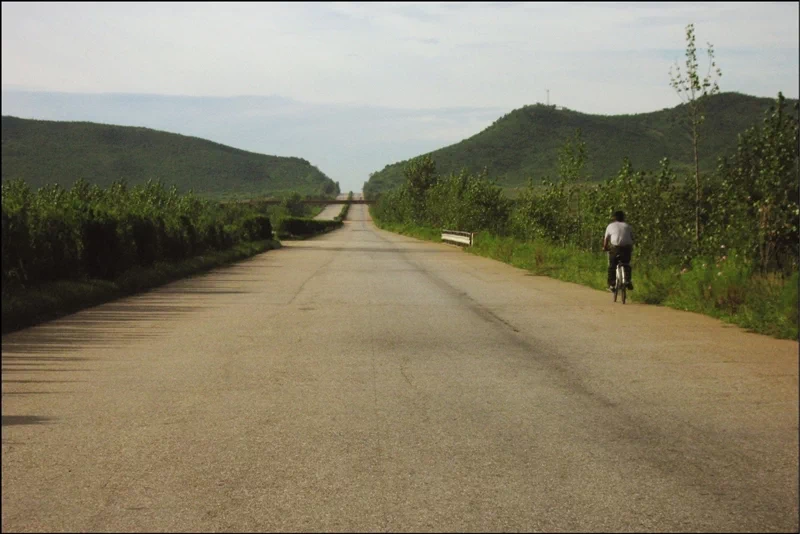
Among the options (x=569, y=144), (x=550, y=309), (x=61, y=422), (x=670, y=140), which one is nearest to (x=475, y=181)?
(x=569, y=144)

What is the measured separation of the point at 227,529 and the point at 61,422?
120 inches

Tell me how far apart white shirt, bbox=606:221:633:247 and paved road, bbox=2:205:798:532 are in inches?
166

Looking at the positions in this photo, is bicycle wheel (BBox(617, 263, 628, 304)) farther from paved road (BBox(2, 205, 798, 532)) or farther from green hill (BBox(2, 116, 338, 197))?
green hill (BBox(2, 116, 338, 197))

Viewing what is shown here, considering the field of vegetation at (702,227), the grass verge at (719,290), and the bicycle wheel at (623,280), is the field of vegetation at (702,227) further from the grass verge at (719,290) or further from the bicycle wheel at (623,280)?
the bicycle wheel at (623,280)

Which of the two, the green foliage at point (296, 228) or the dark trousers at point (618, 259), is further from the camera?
the green foliage at point (296, 228)

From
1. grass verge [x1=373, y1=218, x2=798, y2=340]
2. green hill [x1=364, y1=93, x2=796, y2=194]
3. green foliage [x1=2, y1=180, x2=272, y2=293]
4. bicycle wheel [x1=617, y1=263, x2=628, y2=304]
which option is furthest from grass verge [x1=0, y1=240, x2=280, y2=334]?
green hill [x1=364, y1=93, x2=796, y2=194]

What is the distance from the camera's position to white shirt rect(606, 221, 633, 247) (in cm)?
1836

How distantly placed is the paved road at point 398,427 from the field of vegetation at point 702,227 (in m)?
1.60

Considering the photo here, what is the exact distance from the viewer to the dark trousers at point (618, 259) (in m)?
18.0

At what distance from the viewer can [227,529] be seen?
4648 millimetres

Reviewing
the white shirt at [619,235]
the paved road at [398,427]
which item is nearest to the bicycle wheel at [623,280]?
the white shirt at [619,235]

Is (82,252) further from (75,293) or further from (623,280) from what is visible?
(623,280)

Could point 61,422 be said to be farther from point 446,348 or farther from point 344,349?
point 446,348

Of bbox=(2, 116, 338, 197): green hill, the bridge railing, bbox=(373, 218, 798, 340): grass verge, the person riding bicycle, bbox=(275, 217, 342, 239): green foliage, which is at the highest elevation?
bbox=(2, 116, 338, 197): green hill
